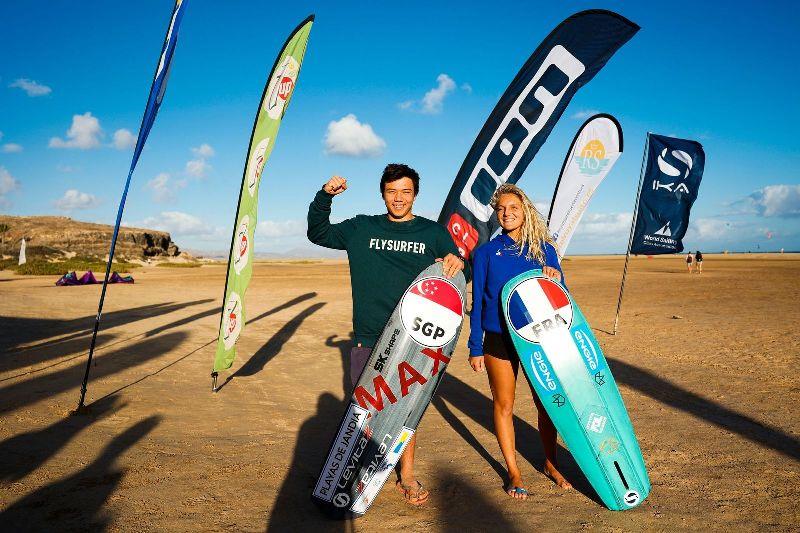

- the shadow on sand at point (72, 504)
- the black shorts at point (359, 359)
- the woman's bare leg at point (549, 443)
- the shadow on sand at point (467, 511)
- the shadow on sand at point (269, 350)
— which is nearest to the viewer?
the shadow on sand at point (72, 504)

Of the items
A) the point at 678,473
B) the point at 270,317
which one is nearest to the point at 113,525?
the point at 678,473

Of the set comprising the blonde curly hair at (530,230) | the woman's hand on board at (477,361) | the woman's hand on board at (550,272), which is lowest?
the woman's hand on board at (477,361)

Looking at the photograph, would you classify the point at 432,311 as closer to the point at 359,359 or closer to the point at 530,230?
the point at 359,359

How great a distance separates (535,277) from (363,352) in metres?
1.26

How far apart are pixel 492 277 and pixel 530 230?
0.41 meters

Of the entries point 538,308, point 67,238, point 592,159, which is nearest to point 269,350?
point 538,308

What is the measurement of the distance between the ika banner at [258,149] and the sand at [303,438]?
118cm

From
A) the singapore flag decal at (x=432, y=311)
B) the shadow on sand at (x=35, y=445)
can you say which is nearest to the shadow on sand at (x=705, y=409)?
the singapore flag decal at (x=432, y=311)

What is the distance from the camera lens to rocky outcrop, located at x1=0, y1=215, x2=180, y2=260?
3959cm

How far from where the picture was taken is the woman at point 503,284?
292 centimetres

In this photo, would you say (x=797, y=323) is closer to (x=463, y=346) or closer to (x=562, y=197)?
(x=562, y=197)

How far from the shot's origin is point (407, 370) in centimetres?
293

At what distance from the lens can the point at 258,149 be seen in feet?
14.2

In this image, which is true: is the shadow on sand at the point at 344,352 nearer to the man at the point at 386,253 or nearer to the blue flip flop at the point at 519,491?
the man at the point at 386,253
